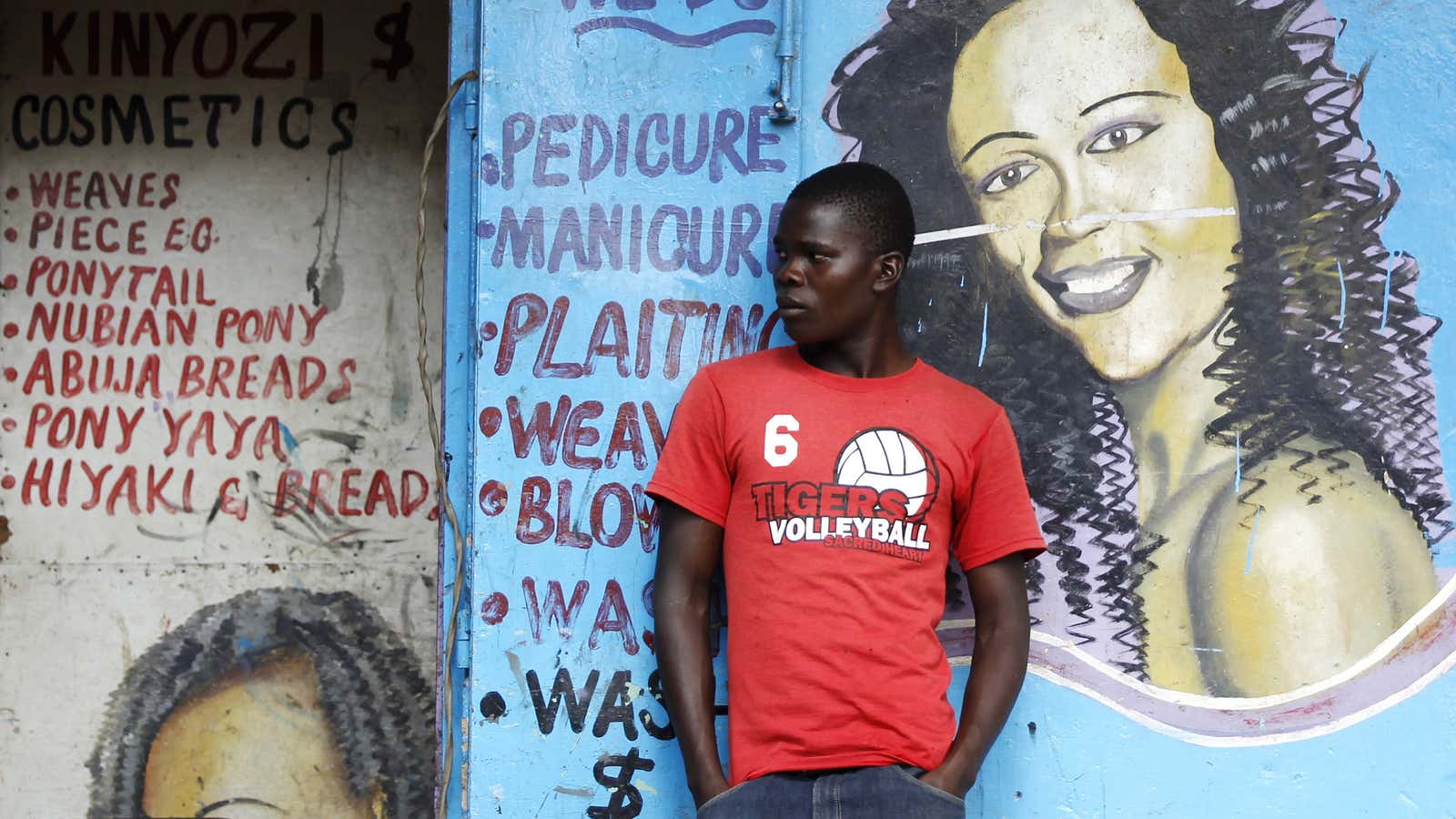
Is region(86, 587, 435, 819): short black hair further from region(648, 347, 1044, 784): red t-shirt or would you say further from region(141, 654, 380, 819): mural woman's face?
region(648, 347, 1044, 784): red t-shirt

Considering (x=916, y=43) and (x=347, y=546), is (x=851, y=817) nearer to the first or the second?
(x=916, y=43)

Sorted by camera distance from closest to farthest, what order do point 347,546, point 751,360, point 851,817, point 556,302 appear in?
1. point 851,817
2. point 751,360
3. point 556,302
4. point 347,546

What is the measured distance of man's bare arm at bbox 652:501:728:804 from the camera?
248 centimetres

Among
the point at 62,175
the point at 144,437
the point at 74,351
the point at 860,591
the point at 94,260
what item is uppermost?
the point at 62,175

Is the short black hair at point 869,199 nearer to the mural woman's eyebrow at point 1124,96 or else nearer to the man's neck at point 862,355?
the man's neck at point 862,355

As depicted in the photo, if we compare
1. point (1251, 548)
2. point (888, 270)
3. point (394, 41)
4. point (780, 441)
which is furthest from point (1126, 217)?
point (394, 41)

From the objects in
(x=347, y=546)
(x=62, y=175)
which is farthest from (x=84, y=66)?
(x=347, y=546)

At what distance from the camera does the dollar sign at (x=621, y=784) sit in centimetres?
279

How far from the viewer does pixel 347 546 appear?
385cm

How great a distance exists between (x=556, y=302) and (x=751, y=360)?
1.60ft

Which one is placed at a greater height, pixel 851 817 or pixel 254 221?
pixel 254 221

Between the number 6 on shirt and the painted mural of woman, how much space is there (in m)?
0.51

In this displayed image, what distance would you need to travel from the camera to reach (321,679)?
12.5 feet

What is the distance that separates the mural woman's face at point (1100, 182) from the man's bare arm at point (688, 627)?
38.7 inches
